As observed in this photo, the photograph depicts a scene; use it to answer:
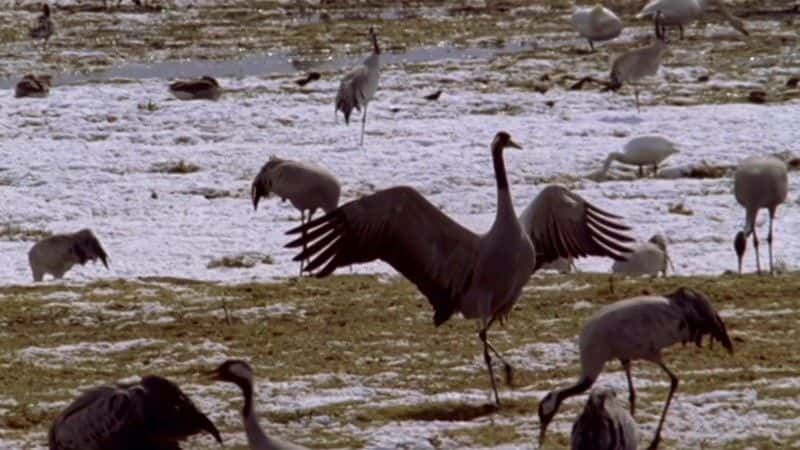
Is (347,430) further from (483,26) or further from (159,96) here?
(483,26)

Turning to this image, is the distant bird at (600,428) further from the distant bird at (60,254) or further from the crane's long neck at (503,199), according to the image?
the distant bird at (60,254)

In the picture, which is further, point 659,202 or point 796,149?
point 796,149

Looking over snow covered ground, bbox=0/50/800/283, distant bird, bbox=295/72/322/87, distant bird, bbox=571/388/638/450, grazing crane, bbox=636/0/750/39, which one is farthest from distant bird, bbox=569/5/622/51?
distant bird, bbox=571/388/638/450

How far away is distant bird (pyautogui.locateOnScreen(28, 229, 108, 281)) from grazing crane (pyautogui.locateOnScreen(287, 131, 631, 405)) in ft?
21.0

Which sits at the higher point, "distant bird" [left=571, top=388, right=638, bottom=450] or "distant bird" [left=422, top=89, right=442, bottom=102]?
"distant bird" [left=571, top=388, right=638, bottom=450]

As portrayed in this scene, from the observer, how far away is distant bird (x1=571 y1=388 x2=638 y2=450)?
735 cm

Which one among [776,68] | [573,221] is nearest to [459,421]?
[573,221]

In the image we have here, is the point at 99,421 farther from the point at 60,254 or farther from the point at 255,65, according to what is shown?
the point at 255,65

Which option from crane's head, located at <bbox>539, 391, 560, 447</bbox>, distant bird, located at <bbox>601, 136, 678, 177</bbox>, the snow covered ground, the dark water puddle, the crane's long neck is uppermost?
the crane's long neck

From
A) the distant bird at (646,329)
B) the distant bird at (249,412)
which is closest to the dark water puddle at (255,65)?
Result: the distant bird at (646,329)

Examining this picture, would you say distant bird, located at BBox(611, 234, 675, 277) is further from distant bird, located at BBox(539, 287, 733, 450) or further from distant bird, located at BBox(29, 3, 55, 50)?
distant bird, located at BBox(29, 3, 55, 50)

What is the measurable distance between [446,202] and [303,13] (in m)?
20.4

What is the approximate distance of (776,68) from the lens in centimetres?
2869

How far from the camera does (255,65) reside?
1238 inches
